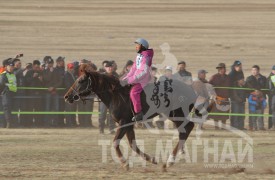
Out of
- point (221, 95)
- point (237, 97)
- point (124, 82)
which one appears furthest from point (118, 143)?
point (237, 97)

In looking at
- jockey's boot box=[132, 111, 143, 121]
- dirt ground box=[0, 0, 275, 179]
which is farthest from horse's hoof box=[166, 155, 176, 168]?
dirt ground box=[0, 0, 275, 179]

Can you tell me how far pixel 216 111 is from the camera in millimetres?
23734

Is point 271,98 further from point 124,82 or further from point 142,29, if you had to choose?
point 142,29

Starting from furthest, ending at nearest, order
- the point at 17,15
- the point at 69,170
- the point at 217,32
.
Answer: the point at 17,15
the point at 217,32
the point at 69,170

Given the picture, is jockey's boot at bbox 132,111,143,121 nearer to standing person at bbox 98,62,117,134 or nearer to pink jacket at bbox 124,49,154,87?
pink jacket at bbox 124,49,154,87

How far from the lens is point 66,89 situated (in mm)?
23594

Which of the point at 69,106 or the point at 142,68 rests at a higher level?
the point at 142,68

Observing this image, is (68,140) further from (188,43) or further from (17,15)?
(17,15)

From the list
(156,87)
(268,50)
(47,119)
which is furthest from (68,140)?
(268,50)

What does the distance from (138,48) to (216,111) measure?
915cm

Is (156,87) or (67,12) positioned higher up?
(67,12)

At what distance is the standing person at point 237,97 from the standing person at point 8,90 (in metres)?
6.34

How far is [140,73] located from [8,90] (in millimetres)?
8961

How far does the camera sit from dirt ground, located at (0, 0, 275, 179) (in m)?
20.6
